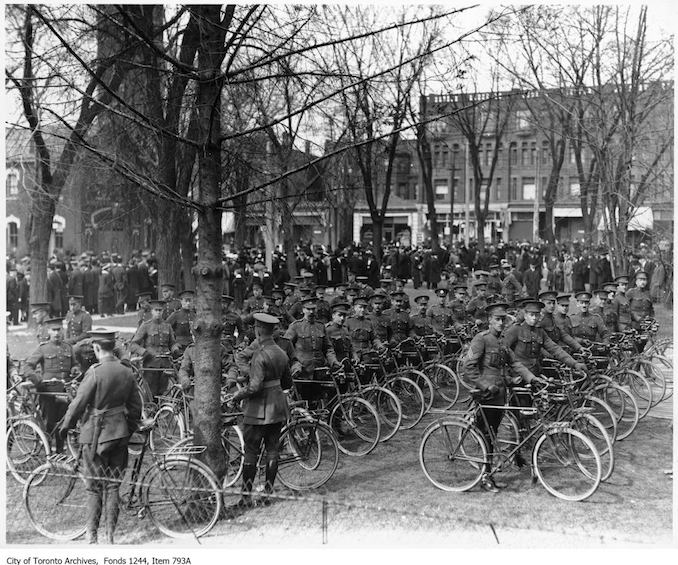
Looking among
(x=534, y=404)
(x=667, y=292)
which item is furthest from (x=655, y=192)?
(x=534, y=404)

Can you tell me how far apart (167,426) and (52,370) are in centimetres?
150

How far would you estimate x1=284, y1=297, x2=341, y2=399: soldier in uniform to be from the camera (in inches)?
378

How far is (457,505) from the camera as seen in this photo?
7.33m

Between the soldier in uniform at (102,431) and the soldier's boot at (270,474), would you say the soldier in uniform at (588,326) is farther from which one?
the soldier in uniform at (102,431)

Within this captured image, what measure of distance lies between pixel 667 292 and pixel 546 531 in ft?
40.3

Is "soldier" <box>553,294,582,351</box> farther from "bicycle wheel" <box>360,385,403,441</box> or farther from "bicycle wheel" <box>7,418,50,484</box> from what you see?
"bicycle wheel" <box>7,418,50,484</box>

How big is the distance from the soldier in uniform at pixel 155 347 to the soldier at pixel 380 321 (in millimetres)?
3038

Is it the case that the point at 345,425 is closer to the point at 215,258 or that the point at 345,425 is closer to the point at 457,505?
the point at 457,505

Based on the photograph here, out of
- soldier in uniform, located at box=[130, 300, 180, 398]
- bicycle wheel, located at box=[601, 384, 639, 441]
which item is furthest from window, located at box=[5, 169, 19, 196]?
bicycle wheel, located at box=[601, 384, 639, 441]

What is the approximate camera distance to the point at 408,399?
34.0ft

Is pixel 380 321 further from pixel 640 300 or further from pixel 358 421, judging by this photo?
pixel 640 300

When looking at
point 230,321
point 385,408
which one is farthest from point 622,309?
point 230,321

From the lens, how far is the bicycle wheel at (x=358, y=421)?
8.96 m

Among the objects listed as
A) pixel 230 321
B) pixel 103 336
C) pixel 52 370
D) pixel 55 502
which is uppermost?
pixel 103 336
